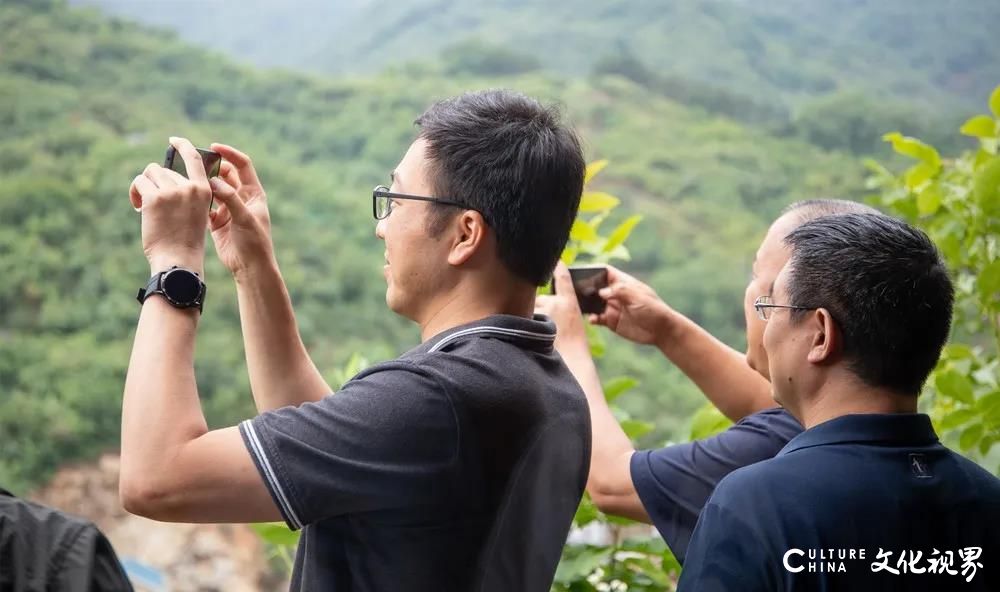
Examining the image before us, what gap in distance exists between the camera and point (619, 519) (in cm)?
168

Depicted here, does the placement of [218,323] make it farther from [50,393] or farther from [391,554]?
[391,554]

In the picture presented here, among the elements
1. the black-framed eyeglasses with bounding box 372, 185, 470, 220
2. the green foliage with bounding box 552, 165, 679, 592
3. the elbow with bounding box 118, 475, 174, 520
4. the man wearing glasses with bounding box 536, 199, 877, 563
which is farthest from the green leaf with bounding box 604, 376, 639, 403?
the elbow with bounding box 118, 475, 174, 520

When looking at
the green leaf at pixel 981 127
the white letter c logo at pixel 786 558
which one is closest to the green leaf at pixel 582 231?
the green leaf at pixel 981 127

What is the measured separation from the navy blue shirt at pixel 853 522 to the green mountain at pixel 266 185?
3139 millimetres

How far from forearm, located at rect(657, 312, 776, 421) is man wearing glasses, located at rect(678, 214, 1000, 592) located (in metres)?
0.54

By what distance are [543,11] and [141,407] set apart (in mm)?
5467

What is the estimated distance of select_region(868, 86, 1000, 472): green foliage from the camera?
1.69 meters

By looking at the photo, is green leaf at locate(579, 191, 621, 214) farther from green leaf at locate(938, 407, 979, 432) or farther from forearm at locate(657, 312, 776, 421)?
green leaf at locate(938, 407, 979, 432)

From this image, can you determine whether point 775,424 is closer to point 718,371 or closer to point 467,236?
point 718,371

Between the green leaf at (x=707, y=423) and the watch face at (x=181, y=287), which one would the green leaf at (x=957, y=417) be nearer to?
→ the green leaf at (x=707, y=423)

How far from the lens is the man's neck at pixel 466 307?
113 cm

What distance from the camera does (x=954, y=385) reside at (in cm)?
164

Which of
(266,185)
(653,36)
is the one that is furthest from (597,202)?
(653,36)

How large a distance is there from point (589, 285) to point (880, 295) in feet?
2.18
